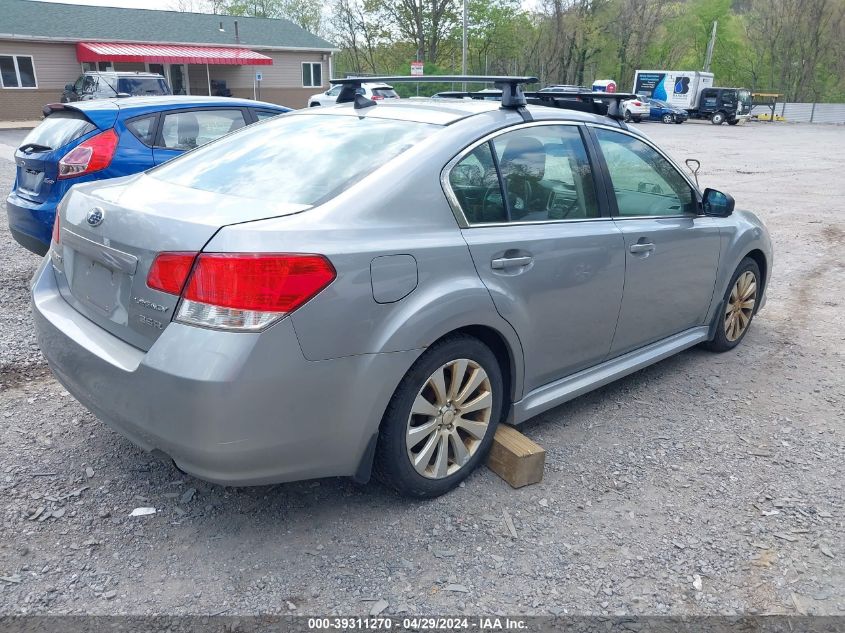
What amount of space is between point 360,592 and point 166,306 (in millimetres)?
1225

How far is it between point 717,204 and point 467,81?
1.92m

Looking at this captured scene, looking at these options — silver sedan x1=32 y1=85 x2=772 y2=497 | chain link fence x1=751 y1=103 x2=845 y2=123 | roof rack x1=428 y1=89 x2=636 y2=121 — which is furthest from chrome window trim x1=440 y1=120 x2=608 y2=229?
chain link fence x1=751 y1=103 x2=845 y2=123

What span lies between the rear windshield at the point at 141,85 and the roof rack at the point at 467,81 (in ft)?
64.1

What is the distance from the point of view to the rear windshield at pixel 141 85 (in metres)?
21.1

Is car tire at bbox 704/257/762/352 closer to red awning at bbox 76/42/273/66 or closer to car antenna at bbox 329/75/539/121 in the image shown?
car antenna at bbox 329/75/539/121

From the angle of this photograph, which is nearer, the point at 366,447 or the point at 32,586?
the point at 32,586

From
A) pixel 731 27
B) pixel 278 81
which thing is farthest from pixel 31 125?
pixel 731 27

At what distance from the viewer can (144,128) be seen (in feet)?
19.6

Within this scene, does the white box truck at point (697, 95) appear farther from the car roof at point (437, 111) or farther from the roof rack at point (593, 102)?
the car roof at point (437, 111)

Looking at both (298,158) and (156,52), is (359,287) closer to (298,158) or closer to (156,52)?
(298,158)

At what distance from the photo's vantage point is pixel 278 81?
38.7 m

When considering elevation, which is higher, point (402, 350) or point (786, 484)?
point (402, 350)

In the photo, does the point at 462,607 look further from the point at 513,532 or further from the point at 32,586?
the point at 32,586

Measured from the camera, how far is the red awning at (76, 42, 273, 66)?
3097 centimetres
